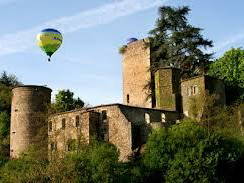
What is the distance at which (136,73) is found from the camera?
183 feet

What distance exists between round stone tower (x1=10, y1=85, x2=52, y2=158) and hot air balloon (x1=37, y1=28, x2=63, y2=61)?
17.7ft

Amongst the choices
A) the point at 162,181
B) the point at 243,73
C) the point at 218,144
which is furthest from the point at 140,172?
the point at 243,73

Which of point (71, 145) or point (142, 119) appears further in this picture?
point (142, 119)

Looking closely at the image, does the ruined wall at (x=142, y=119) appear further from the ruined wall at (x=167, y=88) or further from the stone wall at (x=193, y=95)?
the ruined wall at (x=167, y=88)

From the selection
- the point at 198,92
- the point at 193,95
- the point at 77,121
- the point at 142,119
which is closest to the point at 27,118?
the point at 77,121

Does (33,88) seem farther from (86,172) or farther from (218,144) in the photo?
(218,144)

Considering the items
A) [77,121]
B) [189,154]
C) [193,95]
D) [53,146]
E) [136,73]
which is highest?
[136,73]

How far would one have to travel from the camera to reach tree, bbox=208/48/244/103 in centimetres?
4869

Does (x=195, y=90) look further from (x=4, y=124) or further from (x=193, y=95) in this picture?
(x=4, y=124)

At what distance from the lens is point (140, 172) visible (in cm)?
3716

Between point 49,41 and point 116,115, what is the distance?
278 inches

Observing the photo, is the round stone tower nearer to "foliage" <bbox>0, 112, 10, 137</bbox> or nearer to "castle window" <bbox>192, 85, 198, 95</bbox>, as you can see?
"foliage" <bbox>0, 112, 10, 137</bbox>

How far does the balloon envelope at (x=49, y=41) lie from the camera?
43688mm

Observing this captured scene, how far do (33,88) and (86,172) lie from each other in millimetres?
13688
